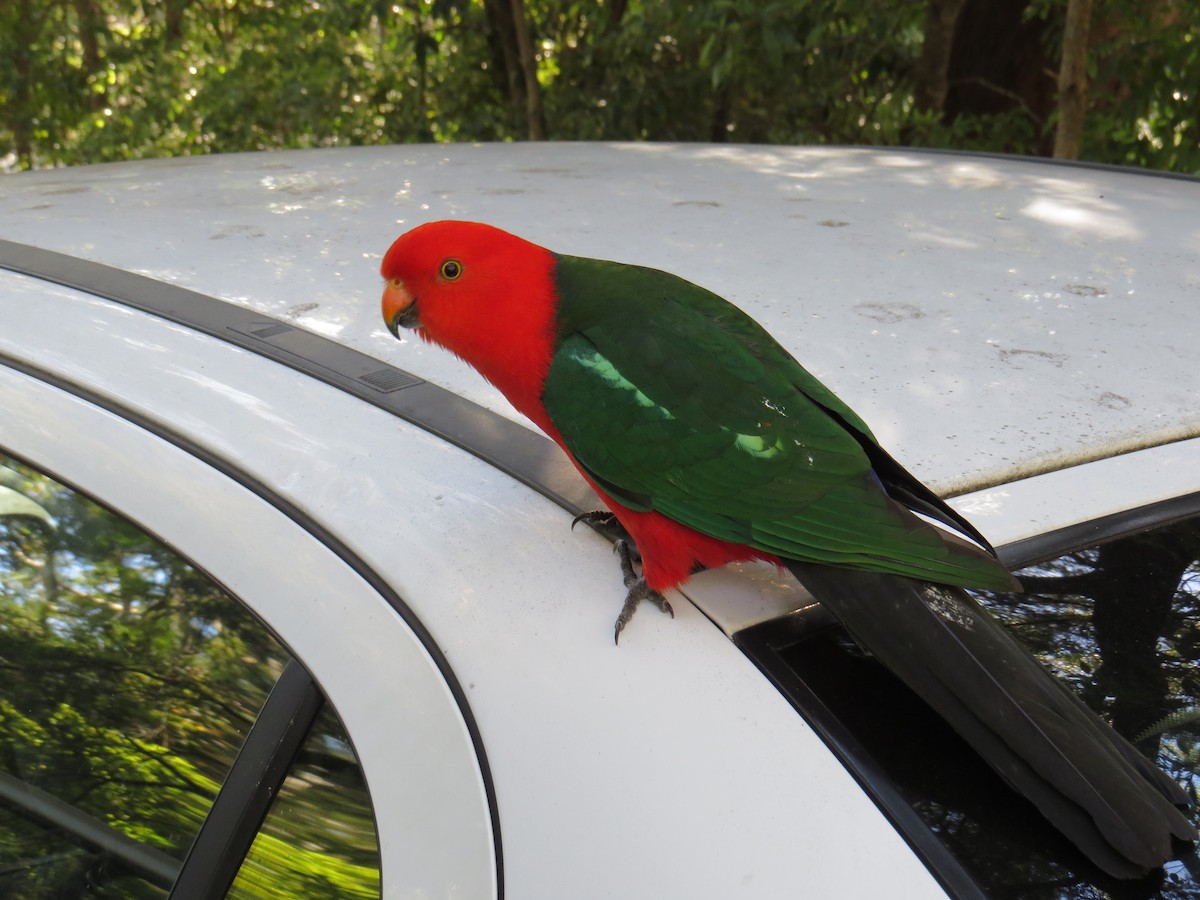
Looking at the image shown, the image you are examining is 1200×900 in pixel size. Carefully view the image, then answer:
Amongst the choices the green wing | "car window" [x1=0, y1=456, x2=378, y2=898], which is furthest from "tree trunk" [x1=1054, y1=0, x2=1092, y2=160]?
"car window" [x1=0, y1=456, x2=378, y2=898]

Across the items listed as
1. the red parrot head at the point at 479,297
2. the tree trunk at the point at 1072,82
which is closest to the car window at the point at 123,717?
the red parrot head at the point at 479,297

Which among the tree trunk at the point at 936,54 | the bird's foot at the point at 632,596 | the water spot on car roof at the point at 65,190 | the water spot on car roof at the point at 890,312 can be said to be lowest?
the bird's foot at the point at 632,596

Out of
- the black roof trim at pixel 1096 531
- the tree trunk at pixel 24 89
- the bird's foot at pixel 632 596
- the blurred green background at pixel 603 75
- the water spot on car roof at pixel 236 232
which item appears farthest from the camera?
the tree trunk at pixel 24 89

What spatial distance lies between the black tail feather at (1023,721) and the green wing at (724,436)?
5 cm

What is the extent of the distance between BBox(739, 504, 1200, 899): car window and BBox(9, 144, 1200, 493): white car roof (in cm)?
15

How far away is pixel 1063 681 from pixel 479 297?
0.97 metres

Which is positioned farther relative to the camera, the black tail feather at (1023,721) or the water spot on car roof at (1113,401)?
the water spot on car roof at (1113,401)

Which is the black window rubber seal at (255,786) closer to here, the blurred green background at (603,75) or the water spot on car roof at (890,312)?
the water spot on car roof at (890,312)

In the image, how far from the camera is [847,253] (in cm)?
184

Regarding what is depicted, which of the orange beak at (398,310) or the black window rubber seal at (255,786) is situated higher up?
the orange beak at (398,310)

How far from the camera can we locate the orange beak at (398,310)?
5.21 ft

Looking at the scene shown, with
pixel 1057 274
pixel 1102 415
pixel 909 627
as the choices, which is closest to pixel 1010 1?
pixel 1057 274

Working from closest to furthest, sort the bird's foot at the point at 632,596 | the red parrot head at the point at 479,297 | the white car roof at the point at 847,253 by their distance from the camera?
the bird's foot at the point at 632,596
the white car roof at the point at 847,253
the red parrot head at the point at 479,297

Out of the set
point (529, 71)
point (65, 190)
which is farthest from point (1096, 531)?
point (529, 71)
